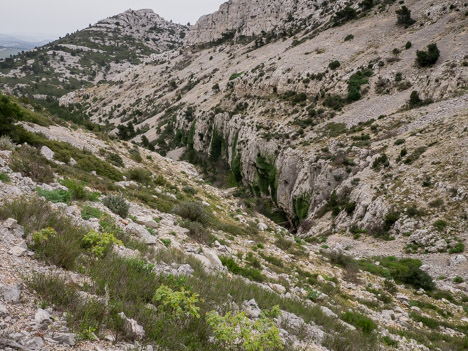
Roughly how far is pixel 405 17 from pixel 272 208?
109ft

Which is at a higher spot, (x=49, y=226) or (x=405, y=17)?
(x=405, y=17)

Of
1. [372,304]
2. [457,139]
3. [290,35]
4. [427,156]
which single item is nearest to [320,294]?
[372,304]

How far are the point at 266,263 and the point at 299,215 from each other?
57.7 ft

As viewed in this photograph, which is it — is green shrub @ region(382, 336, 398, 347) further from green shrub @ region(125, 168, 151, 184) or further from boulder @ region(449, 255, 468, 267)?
green shrub @ region(125, 168, 151, 184)

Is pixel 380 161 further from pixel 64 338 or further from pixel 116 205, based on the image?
pixel 64 338

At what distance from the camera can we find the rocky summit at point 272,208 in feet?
11.9

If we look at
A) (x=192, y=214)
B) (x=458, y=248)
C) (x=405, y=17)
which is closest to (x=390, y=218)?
(x=458, y=248)

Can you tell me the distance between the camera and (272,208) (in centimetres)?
3294

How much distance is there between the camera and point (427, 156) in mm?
19297

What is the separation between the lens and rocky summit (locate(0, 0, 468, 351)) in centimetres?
364

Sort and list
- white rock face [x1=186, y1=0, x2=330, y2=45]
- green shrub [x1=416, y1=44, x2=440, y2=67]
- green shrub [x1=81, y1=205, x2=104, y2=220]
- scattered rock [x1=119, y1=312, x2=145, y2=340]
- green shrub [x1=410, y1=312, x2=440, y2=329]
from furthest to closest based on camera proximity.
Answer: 1. white rock face [x1=186, y1=0, x2=330, y2=45]
2. green shrub [x1=416, y1=44, x2=440, y2=67]
3. green shrub [x1=410, y1=312, x2=440, y2=329]
4. green shrub [x1=81, y1=205, x2=104, y2=220]
5. scattered rock [x1=119, y1=312, x2=145, y2=340]

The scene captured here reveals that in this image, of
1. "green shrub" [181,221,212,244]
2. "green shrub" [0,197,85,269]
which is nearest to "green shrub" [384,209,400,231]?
"green shrub" [181,221,212,244]

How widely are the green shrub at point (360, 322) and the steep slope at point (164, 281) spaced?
3cm

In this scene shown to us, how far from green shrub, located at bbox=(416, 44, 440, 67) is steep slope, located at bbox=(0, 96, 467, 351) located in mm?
26121
